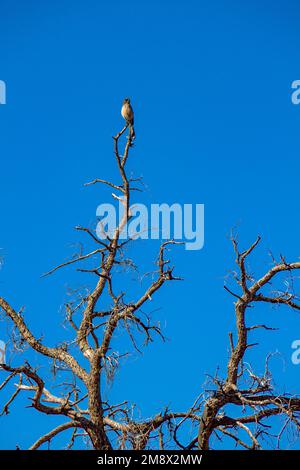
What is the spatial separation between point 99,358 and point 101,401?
498mm

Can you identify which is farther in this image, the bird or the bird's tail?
the bird

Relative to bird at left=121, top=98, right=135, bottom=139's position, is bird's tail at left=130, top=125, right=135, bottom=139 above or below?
below

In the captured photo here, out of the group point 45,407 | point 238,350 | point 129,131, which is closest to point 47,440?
point 45,407

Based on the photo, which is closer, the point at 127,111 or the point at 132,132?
the point at 132,132

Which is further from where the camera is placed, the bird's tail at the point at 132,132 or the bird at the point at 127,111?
the bird at the point at 127,111

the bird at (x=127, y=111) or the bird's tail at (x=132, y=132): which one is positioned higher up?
the bird at (x=127, y=111)

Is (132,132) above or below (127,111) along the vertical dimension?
below
